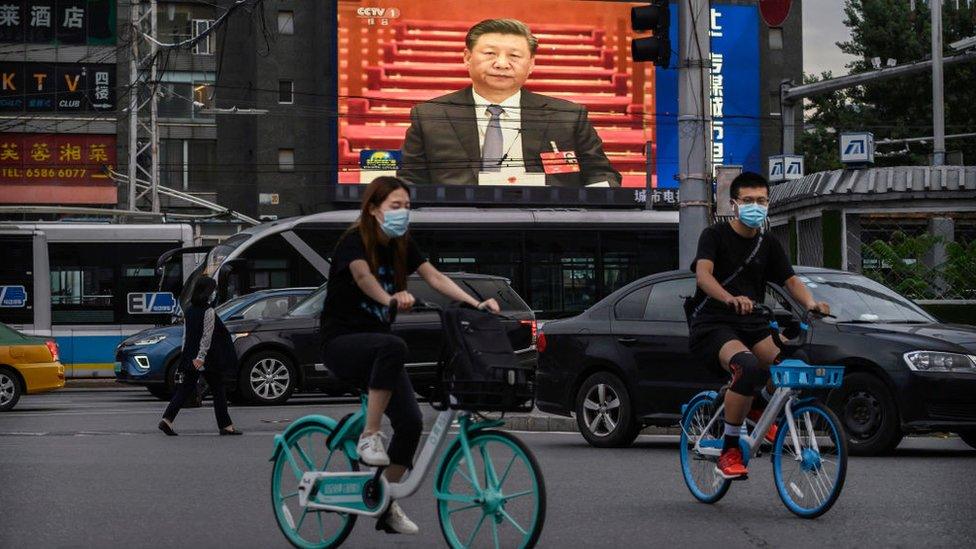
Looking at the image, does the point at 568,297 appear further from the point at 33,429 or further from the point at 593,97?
the point at 593,97

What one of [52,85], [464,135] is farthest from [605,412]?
[464,135]

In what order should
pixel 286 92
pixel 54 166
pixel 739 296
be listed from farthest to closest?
pixel 286 92 < pixel 54 166 < pixel 739 296

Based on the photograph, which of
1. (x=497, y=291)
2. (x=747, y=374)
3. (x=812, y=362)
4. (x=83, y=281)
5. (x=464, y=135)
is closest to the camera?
(x=747, y=374)

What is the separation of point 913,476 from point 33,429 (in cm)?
1050

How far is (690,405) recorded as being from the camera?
10.0 m

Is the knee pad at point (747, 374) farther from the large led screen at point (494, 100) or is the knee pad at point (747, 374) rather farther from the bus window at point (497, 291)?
the large led screen at point (494, 100)

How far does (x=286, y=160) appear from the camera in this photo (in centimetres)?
7081

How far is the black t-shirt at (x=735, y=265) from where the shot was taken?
31.4 feet

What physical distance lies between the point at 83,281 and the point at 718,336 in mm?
23350

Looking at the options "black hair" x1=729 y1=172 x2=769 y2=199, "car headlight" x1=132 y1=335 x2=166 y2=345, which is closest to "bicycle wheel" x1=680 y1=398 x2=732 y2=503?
"black hair" x1=729 y1=172 x2=769 y2=199

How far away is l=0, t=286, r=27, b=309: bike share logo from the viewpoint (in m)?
30.8

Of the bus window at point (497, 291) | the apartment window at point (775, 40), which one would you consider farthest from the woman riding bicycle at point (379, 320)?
the apartment window at point (775, 40)

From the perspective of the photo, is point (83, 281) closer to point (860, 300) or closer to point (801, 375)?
point (860, 300)

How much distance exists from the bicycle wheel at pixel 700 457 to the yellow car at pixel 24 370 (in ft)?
49.0
